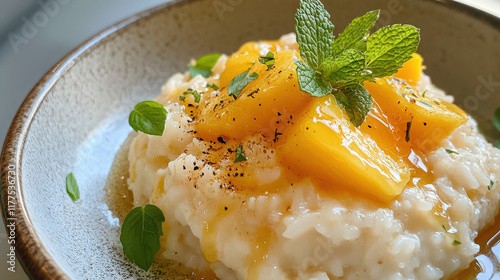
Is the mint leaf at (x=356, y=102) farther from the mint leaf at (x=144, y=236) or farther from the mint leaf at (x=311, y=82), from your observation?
the mint leaf at (x=144, y=236)

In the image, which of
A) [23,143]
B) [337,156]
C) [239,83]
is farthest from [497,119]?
[23,143]

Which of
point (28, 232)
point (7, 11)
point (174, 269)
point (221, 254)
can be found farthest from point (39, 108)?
point (7, 11)

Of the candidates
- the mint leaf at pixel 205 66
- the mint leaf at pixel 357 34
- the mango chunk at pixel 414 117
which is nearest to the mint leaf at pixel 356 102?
the mango chunk at pixel 414 117

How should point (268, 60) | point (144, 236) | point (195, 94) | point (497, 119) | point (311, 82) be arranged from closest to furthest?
1. point (311, 82)
2. point (144, 236)
3. point (268, 60)
4. point (195, 94)
5. point (497, 119)

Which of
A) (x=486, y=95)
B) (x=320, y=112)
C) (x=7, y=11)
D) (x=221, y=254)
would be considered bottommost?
(x=486, y=95)

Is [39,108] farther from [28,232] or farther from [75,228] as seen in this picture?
[28,232]

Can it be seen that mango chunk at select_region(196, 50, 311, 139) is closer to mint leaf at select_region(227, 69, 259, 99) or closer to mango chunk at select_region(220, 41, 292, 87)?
mint leaf at select_region(227, 69, 259, 99)

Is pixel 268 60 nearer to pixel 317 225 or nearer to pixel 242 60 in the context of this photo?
pixel 242 60
